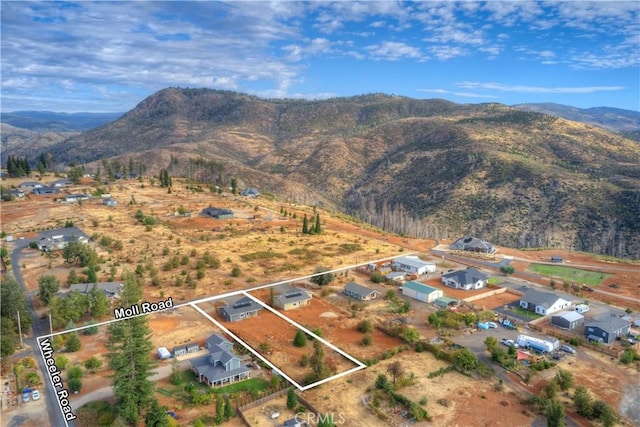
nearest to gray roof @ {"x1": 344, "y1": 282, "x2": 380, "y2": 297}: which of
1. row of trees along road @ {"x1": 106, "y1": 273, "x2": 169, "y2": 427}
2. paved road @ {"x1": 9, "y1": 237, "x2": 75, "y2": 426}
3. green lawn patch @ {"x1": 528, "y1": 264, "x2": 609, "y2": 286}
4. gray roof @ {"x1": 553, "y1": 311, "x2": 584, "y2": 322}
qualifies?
gray roof @ {"x1": 553, "y1": 311, "x2": 584, "y2": 322}

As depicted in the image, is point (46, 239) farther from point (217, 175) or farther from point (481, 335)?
point (217, 175)

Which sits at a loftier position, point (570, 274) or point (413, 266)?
point (413, 266)

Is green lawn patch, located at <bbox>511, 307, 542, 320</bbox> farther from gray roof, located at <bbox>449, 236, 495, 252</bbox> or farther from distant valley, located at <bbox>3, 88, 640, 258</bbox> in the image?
distant valley, located at <bbox>3, 88, 640, 258</bbox>

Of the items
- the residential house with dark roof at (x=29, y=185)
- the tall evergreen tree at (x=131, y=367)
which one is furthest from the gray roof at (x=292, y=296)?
the residential house with dark roof at (x=29, y=185)

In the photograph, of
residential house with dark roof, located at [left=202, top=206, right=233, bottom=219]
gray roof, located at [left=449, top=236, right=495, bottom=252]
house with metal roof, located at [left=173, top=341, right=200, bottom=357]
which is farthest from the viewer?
residential house with dark roof, located at [left=202, top=206, right=233, bottom=219]

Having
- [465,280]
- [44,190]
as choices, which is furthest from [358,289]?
[44,190]

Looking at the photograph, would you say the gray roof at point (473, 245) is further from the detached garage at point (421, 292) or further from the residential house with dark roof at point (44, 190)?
the residential house with dark roof at point (44, 190)

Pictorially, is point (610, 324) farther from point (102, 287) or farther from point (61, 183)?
point (61, 183)
